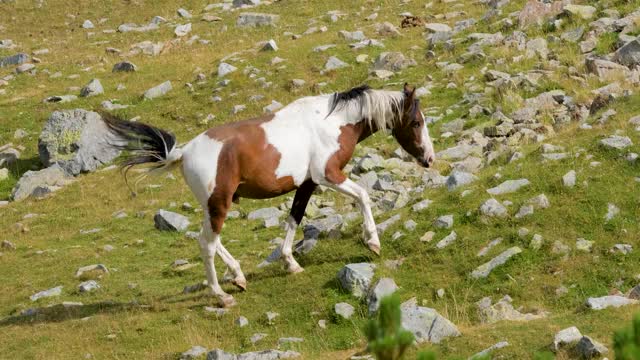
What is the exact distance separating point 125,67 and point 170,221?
12897mm

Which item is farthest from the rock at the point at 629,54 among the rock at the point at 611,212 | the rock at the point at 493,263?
the rock at the point at 493,263

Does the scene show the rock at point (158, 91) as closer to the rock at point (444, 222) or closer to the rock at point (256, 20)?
the rock at point (256, 20)

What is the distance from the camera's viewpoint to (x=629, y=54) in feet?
63.6

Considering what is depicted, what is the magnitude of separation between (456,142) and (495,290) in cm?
776

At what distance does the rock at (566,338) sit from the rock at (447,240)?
3.65m

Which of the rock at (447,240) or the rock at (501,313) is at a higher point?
the rock at (501,313)

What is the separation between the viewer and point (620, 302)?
9758 millimetres

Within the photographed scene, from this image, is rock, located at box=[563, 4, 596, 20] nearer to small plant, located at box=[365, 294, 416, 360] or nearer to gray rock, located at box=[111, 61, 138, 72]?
gray rock, located at box=[111, 61, 138, 72]

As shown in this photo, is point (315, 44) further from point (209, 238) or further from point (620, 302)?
point (620, 302)

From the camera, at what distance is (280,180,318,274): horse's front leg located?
12.8m

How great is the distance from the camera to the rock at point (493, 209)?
12.6m

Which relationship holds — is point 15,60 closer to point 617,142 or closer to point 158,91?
point 158,91

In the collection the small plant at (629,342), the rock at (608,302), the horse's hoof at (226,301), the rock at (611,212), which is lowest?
the horse's hoof at (226,301)

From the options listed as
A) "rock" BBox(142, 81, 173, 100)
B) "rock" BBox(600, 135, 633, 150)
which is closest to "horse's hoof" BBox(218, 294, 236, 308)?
"rock" BBox(600, 135, 633, 150)
